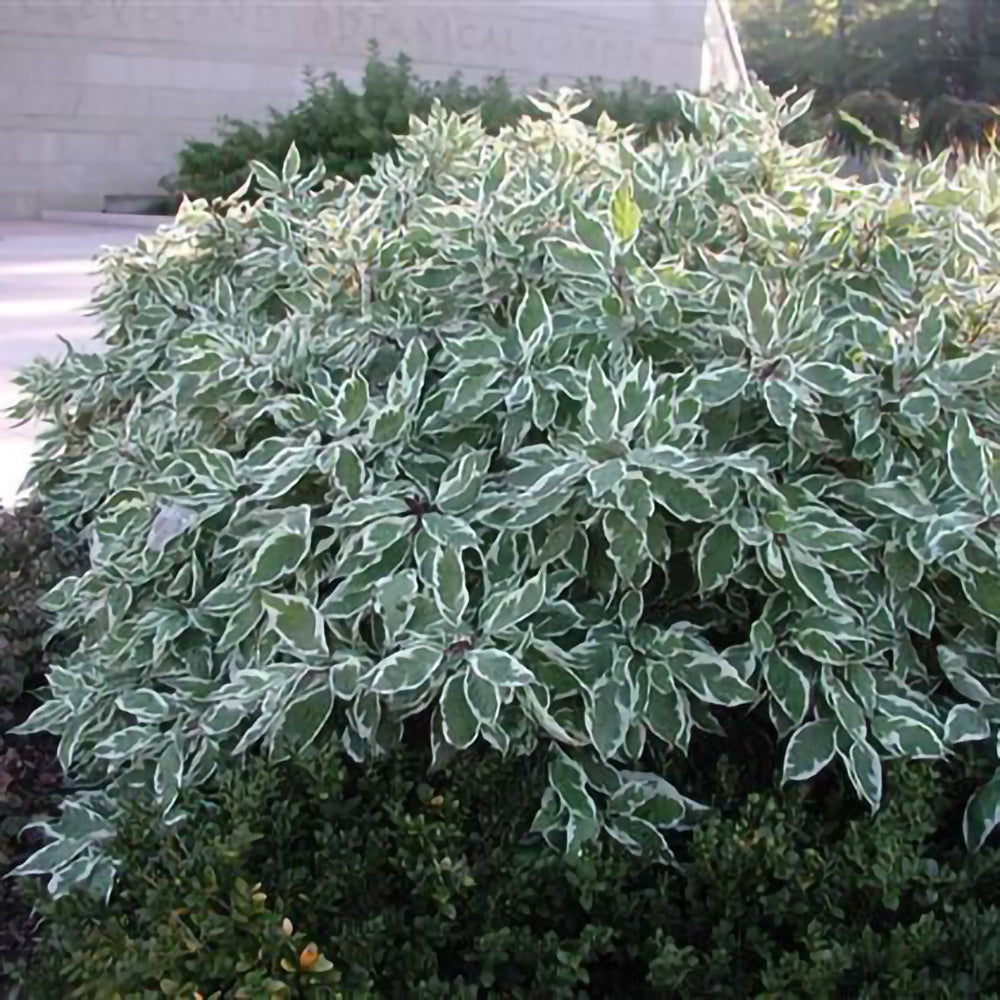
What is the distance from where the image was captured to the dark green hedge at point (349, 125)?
33.9 feet

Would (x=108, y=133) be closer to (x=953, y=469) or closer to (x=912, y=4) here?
(x=953, y=469)

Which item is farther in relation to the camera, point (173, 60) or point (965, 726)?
point (173, 60)

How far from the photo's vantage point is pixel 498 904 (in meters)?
1.74

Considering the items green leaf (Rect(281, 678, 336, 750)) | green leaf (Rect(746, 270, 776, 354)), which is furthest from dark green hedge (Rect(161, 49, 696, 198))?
green leaf (Rect(281, 678, 336, 750))

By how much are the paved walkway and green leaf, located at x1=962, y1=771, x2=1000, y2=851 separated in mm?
2744

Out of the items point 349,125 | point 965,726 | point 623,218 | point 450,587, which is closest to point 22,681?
point 450,587

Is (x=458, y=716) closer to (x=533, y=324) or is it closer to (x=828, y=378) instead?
(x=533, y=324)

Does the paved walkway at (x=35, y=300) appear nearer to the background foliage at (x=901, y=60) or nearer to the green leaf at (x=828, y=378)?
the green leaf at (x=828, y=378)

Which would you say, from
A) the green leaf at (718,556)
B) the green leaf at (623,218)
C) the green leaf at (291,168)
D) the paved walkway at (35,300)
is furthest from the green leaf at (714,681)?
the paved walkway at (35,300)

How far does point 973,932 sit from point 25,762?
64.9 inches

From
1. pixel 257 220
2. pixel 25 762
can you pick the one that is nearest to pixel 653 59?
pixel 257 220

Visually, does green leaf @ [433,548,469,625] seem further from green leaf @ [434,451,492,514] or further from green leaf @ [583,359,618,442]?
green leaf @ [583,359,618,442]

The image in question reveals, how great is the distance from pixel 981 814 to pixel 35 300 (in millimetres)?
7441

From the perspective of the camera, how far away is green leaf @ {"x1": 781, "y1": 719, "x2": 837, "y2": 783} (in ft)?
5.97
